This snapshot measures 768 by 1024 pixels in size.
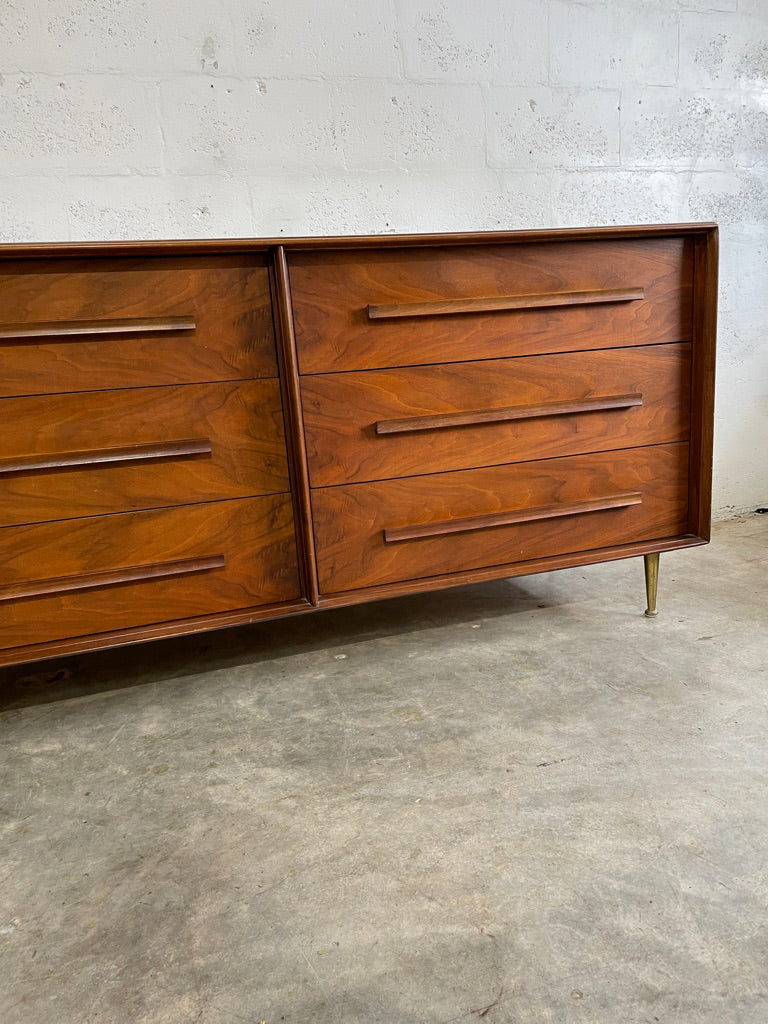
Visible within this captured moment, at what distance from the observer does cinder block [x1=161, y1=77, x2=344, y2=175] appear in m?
2.15

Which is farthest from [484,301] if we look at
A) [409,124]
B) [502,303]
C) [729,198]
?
[729,198]

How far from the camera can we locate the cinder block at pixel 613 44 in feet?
8.13

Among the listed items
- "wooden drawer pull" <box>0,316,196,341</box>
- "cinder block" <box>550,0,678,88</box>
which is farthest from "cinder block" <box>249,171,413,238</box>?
"wooden drawer pull" <box>0,316,196,341</box>

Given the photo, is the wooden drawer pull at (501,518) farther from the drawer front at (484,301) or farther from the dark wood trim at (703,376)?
the drawer front at (484,301)

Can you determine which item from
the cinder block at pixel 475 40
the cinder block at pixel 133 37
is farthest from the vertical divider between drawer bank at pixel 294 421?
the cinder block at pixel 475 40

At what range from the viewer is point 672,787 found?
4.44ft

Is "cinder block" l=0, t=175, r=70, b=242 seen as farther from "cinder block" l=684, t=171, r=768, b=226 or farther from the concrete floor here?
"cinder block" l=684, t=171, r=768, b=226

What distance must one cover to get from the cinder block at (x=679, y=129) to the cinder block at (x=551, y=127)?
0.08 metres

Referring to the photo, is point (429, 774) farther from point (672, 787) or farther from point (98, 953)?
point (98, 953)

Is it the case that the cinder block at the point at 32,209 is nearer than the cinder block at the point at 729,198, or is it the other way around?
the cinder block at the point at 32,209

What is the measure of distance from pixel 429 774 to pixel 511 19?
2.32m

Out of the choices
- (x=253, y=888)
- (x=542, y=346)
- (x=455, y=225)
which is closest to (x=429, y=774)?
(x=253, y=888)

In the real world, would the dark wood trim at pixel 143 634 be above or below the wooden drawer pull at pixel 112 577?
below

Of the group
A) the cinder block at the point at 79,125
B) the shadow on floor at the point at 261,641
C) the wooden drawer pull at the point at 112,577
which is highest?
the cinder block at the point at 79,125
